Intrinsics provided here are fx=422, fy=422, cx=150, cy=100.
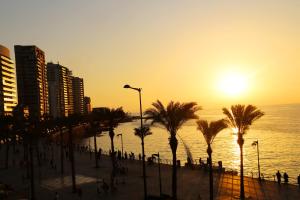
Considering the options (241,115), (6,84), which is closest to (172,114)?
(241,115)

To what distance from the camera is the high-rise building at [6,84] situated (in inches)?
6767

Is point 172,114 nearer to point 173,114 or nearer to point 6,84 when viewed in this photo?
point 173,114

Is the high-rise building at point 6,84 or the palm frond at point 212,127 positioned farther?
the high-rise building at point 6,84

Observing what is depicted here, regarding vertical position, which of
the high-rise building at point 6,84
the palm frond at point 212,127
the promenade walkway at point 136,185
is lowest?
the promenade walkway at point 136,185

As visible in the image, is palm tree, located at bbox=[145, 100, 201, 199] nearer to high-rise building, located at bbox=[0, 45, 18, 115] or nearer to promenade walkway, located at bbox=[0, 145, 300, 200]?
promenade walkway, located at bbox=[0, 145, 300, 200]

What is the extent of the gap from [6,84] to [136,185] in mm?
149063

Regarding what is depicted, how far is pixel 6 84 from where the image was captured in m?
180

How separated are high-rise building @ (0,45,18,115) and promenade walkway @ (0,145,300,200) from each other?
119673 mm

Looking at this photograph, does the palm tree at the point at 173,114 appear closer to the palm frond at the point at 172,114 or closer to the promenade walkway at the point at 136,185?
the palm frond at the point at 172,114

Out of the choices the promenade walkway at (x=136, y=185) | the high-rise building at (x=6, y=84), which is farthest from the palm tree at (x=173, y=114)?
the high-rise building at (x=6, y=84)

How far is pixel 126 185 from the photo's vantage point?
147 feet

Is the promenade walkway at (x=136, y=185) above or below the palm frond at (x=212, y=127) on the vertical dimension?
below

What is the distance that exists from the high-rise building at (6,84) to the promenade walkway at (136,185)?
11967cm

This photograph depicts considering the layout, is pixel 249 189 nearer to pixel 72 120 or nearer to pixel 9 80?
pixel 72 120
